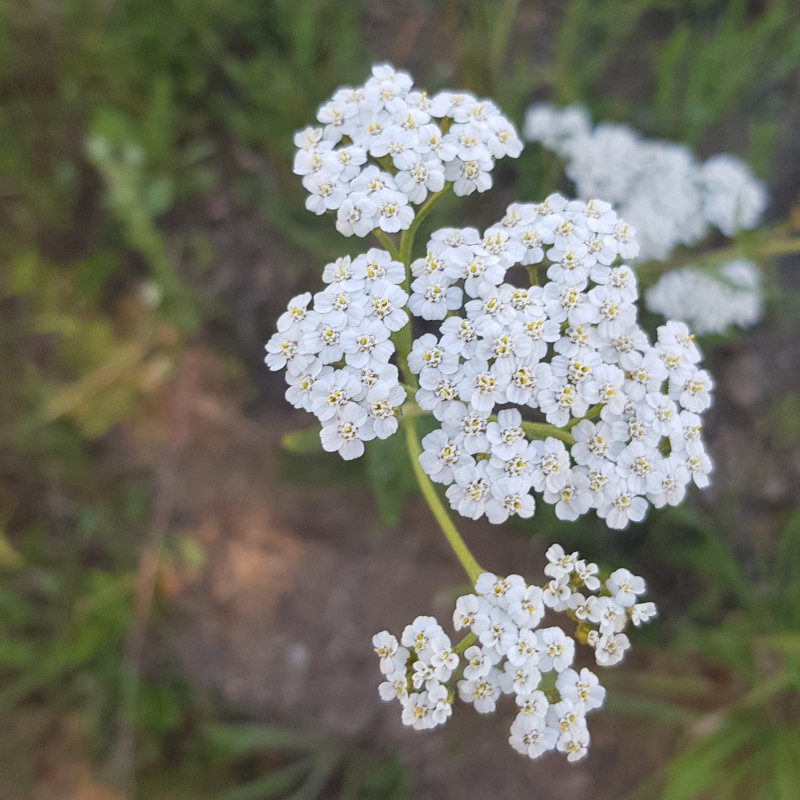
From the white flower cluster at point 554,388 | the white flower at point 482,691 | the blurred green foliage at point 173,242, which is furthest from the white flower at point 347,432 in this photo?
the blurred green foliage at point 173,242

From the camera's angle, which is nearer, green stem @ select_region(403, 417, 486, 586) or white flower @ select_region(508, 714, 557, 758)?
white flower @ select_region(508, 714, 557, 758)

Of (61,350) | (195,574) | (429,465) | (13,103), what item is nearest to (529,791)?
(195,574)

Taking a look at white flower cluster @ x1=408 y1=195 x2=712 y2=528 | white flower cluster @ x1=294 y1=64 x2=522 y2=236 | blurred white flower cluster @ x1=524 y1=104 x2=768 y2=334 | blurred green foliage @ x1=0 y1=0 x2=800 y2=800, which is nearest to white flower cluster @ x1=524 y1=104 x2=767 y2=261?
blurred white flower cluster @ x1=524 y1=104 x2=768 y2=334

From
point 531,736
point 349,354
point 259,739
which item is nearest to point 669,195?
point 349,354

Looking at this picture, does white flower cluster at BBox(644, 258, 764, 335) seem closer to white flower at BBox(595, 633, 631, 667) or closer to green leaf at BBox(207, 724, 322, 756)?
white flower at BBox(595, 633, 631, 667)

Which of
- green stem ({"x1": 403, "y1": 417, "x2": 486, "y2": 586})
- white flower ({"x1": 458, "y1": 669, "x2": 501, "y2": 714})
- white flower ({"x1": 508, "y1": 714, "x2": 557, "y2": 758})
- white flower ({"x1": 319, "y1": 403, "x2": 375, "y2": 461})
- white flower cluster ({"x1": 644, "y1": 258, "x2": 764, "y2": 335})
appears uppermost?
white flower cluster ({"x1": 644, "y1": 258, "x2": 764, "y2": 335})

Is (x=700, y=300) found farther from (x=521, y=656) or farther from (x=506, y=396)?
(x=521, y=656)

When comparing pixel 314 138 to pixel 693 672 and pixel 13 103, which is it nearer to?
pixel 13 103

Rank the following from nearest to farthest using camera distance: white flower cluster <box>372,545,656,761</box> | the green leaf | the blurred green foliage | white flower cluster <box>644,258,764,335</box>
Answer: white flower cluster <box>372,545,656,761</box> < white flower cluster <box>644,258,764,335</box> < the blurred green foliage < the green leaf
